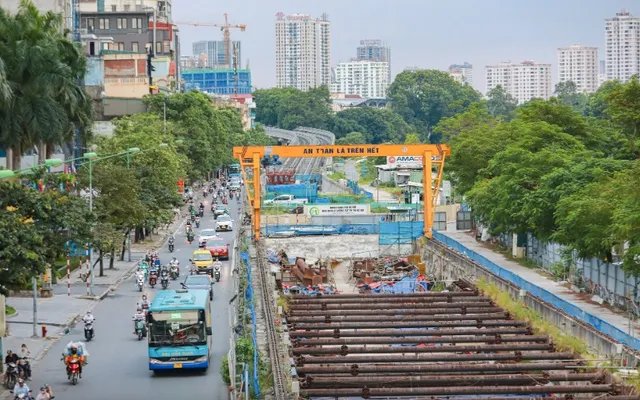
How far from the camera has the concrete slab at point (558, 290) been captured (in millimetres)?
44266

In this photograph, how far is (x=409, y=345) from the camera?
42.0 meters

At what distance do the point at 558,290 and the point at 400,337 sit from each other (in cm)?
1216

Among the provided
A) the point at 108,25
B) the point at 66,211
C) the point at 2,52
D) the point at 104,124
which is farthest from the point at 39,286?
the point at 108,25

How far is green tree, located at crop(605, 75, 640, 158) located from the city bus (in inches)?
1545

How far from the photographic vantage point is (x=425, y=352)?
3950cm

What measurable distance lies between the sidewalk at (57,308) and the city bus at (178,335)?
583 cm

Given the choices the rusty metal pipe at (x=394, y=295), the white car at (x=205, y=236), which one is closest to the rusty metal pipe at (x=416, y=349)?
the rusty metal pipe at (x=394, y=295)

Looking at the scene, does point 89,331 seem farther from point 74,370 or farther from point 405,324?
point 405,324

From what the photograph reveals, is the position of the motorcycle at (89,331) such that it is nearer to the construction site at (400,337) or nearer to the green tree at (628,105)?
the construction site at (400,337)

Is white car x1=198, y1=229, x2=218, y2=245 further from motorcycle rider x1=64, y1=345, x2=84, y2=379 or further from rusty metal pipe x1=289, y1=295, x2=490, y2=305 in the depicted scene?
motorcycle rider x1=64, y1=345, x2=84, y2=379

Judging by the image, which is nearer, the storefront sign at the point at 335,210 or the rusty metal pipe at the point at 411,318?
the rusty metal pipe at the point at 411,318

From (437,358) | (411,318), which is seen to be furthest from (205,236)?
(437,358)

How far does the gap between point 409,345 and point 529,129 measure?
116 feet

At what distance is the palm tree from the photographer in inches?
2694
